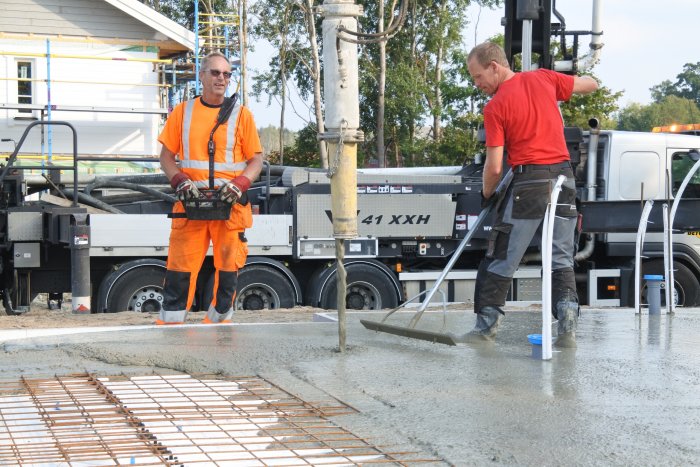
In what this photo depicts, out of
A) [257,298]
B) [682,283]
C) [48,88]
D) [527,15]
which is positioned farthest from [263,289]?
[48,88]

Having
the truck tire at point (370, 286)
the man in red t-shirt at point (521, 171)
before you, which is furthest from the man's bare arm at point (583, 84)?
the truck tire at point (370, 286)

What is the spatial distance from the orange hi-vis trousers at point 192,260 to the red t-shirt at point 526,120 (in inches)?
109

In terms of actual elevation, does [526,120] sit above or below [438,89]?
below

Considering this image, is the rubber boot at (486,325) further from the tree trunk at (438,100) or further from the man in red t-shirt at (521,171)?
the tree trunk at (438,100)

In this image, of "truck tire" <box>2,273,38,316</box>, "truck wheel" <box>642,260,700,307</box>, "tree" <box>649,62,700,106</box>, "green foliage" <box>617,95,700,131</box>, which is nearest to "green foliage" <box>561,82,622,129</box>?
"truck wheel" <box>642,260,700,307</box>

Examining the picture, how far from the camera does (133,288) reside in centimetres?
1288

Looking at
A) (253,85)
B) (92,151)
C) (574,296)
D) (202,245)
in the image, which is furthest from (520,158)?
(253,85)

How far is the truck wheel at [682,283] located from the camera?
1438cm

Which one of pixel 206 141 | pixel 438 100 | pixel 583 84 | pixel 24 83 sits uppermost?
pixel 438 100

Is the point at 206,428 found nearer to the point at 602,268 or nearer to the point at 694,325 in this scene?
the point at 694,325

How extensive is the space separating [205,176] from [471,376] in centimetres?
373

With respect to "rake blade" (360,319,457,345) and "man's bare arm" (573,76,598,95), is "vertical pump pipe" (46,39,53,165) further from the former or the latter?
"man's bare arm" (573,76,598,95)

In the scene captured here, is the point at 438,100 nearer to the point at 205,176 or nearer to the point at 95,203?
the point at 95,203

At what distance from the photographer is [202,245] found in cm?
847
